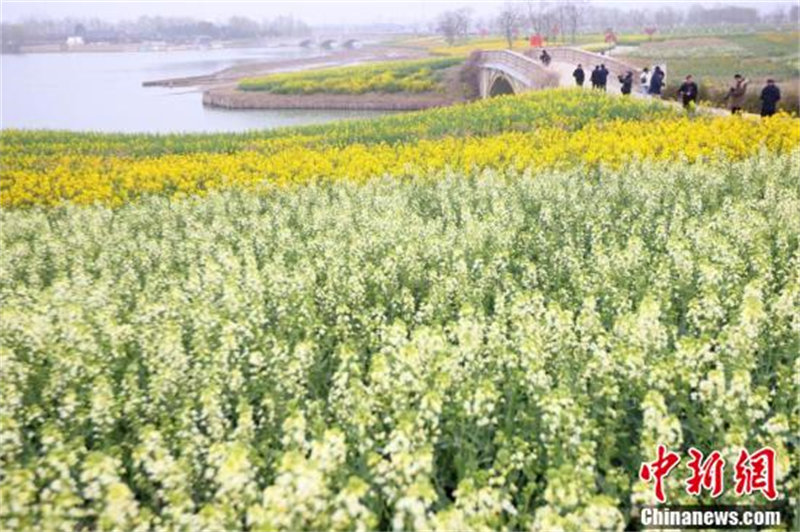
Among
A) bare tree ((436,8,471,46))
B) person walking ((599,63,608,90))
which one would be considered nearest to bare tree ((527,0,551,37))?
bare tree ((436,8,471,46))

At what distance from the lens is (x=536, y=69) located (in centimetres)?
4609

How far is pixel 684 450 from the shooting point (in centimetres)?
613

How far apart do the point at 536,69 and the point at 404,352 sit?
4371 cm

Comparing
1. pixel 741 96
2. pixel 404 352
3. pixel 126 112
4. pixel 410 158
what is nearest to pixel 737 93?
pixel 741 96

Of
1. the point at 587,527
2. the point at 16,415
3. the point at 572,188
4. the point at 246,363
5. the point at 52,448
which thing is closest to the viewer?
the point at 587,527

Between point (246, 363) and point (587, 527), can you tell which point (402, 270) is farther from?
point (587, 527)

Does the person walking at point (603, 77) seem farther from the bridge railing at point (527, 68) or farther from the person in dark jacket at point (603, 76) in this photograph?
the bridge railing at point (527, 68)

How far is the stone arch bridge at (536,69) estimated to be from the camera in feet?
124

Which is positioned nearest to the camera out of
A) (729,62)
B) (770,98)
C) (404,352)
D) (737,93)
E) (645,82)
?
(404,352)

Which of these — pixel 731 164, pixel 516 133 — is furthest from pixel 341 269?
pixel 516 133

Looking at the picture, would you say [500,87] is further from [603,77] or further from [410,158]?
[410,158]

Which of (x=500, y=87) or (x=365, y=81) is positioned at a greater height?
(x=365, y=81)

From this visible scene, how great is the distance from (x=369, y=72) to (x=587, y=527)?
7864 cm

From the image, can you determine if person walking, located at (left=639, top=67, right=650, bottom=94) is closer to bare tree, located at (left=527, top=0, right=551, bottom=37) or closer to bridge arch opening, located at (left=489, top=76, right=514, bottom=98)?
bridge arch opening, located at (left=489, top=76, right=514, bottom=98)
